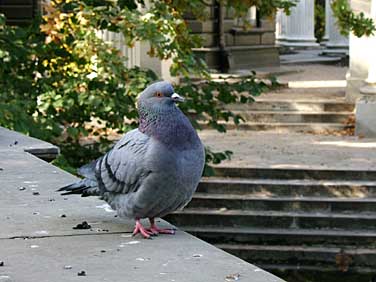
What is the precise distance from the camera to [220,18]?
26.0 m

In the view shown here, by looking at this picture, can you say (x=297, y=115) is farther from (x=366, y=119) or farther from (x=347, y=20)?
(x=347, y=20)

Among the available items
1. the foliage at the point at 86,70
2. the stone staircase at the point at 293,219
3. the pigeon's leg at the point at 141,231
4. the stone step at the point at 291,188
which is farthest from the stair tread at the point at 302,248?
the pigeon's leg at the point at 141,231

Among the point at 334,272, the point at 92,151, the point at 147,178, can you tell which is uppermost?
the point at 147,178

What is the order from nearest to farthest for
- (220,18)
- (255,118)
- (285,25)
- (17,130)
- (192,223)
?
(17,130), (192,223), (255,118), (220,18), (285,25)

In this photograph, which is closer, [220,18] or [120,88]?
[120,88]

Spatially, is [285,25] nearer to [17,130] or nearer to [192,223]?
[192,223]

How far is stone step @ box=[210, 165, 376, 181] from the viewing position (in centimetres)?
1387

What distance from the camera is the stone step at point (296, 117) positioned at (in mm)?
18719

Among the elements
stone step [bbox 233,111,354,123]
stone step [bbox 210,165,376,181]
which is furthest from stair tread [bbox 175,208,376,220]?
stone step [bbox 233,111,354,123]

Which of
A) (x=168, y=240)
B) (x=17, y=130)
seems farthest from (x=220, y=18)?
(x=168, y=240)

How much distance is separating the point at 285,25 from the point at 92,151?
2903cm

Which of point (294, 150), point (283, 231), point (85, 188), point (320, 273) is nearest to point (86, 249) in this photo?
point (85, 188)

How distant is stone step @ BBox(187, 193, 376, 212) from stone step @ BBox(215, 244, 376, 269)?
70cm

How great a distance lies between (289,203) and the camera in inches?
518
